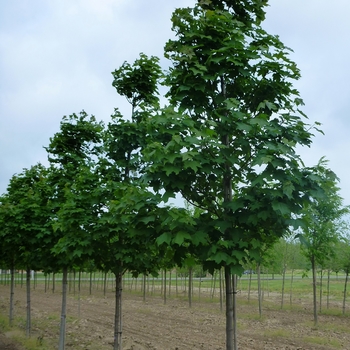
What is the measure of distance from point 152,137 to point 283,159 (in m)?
1.51

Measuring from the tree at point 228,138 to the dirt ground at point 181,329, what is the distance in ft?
27.3

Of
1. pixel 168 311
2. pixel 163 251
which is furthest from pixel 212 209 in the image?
pixel 168 311

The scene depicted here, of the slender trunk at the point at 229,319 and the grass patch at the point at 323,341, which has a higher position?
the slender trunk at the point at 229,319

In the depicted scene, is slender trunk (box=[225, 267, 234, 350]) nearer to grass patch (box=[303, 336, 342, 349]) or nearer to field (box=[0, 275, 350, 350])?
field (box=[0, 275, 350, 350])

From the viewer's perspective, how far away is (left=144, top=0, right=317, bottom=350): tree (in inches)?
170

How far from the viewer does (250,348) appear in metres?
11.7

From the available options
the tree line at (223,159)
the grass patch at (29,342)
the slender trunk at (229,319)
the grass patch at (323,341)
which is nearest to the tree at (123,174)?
the tree line at (223,159)

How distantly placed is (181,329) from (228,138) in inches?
469

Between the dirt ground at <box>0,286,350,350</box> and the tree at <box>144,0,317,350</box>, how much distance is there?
831 centimetres

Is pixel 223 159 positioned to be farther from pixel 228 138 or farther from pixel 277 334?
pixel 277 334

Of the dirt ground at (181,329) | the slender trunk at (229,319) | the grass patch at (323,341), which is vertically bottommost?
the dirt ground at (181,329)

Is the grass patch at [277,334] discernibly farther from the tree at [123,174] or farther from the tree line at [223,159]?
the tree line at [223,159]

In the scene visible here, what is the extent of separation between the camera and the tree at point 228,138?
14.2 feet

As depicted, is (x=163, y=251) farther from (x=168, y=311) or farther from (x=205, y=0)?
(x=168, y=311)
